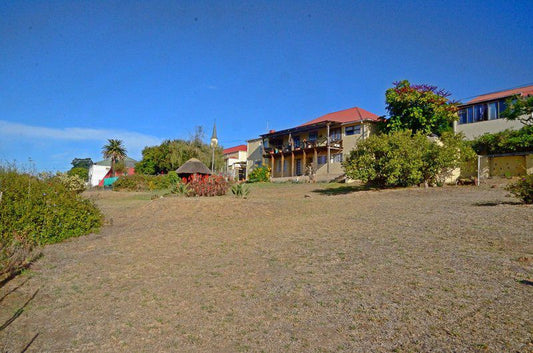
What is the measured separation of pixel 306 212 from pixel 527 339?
10.1 metres

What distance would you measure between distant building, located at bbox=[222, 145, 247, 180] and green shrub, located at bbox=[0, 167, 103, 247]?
33.1 m

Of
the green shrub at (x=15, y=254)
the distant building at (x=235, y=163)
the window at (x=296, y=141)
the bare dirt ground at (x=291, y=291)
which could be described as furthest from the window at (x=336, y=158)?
the green shrub at (x=15, y=254)

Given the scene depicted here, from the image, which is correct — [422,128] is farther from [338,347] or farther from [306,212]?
[338,347]

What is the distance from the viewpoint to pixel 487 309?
157 inches

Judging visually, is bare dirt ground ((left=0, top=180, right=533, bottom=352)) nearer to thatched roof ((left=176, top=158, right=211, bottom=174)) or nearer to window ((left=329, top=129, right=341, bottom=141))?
thatched roof ((left=176, top=158, right=211, bottom=174))

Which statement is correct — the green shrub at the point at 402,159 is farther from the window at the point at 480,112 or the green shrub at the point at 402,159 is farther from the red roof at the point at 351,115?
the red roof at the point at 351,115

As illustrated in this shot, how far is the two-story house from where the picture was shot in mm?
33375

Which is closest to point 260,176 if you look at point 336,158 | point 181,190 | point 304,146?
point 304,146

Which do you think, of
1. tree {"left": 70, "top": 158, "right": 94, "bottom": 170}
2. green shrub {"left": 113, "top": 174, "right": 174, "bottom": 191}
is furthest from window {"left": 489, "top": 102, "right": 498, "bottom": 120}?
tree {"left": 70, "top": 158, "right": 94, "bottom": 170}

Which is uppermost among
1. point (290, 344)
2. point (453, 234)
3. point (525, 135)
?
point (525, 135)

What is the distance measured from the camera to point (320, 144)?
3559 centimetres

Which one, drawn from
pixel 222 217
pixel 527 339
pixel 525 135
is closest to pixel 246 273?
pixel 527 339

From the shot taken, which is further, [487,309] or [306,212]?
[306,212]

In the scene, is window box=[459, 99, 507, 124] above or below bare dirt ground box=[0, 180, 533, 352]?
above
